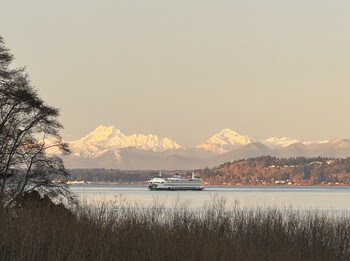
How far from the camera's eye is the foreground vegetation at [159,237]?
49.7ft

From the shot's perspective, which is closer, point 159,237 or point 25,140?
point 159,237

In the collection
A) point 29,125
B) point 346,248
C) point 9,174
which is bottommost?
point 346,248

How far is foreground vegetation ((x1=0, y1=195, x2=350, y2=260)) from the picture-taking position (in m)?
15.1

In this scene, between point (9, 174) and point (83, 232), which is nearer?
point (83, 232)

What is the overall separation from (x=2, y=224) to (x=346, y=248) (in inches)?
428

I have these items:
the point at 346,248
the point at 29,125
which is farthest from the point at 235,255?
the point at 29,125

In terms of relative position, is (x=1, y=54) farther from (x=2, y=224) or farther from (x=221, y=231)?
(x=2, y=224)

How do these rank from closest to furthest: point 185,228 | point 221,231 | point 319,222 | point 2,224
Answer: point 2,224 → point 185,228 → point 221,231 → point 319,222

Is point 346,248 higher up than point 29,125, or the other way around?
point 29,125

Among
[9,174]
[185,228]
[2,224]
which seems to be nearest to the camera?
[2,224]

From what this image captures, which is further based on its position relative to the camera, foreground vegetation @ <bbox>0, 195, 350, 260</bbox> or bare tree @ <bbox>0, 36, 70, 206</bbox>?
bare tree @ <bbox>0, 36, 70, 206</bbox>

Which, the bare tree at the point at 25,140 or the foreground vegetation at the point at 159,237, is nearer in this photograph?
the foreground vegetation at the point at 159,237

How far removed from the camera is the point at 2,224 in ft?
52.5

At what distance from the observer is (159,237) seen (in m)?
17.6
